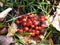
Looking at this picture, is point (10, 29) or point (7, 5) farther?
point (7, 5)

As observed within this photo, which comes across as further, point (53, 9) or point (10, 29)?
point (53, 9)

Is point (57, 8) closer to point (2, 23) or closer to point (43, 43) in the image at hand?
point (43, 43)

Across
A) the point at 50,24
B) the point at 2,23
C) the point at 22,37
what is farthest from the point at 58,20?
the point at 2,23

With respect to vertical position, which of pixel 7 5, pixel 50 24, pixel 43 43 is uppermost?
pixel 7 5

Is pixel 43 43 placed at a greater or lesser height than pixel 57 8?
lesser

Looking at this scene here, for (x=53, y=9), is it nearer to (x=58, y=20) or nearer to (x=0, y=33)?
(x=58, y=20)

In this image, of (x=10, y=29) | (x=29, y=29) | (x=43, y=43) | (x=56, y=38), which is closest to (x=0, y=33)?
(x=10, y=29)
